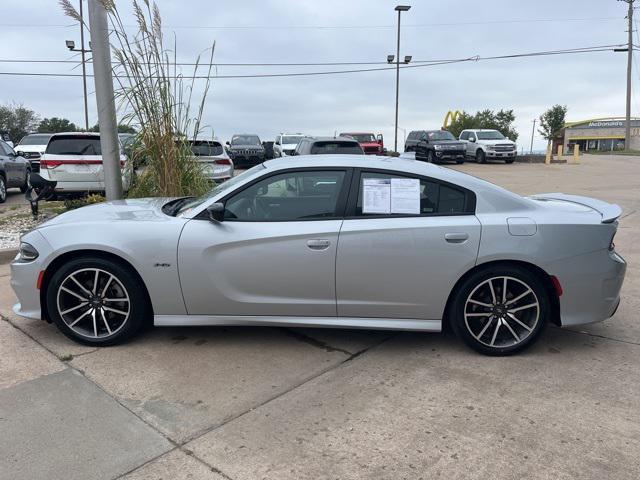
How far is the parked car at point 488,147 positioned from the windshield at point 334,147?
16.2 m

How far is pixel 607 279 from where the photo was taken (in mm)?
3660

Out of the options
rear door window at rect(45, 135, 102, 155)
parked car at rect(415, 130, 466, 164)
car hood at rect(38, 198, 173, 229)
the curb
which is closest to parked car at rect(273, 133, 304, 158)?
parked car at rect(415, 130, 466, 164)

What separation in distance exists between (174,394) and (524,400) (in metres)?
2.18

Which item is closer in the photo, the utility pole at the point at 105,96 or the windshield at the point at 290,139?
the utility pole at the point at 105,96

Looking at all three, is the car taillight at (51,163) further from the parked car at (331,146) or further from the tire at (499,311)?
the tire at (499,311)

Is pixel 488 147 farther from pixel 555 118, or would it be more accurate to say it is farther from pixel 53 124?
pixel 555 118

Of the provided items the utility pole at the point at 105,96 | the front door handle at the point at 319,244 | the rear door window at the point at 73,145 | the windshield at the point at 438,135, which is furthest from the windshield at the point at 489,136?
the front door handle at the point at 319,244

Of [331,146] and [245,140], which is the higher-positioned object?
[245,140]

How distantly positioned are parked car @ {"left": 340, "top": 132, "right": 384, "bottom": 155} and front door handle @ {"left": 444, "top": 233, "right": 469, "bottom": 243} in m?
18.8

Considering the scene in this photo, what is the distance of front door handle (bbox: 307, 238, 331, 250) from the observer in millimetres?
3619

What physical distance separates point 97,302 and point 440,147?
73.7 ft

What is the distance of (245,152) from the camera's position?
2159 centimetres

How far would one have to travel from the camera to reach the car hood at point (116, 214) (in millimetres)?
3887

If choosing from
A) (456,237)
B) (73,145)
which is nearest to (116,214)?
(456,237)
